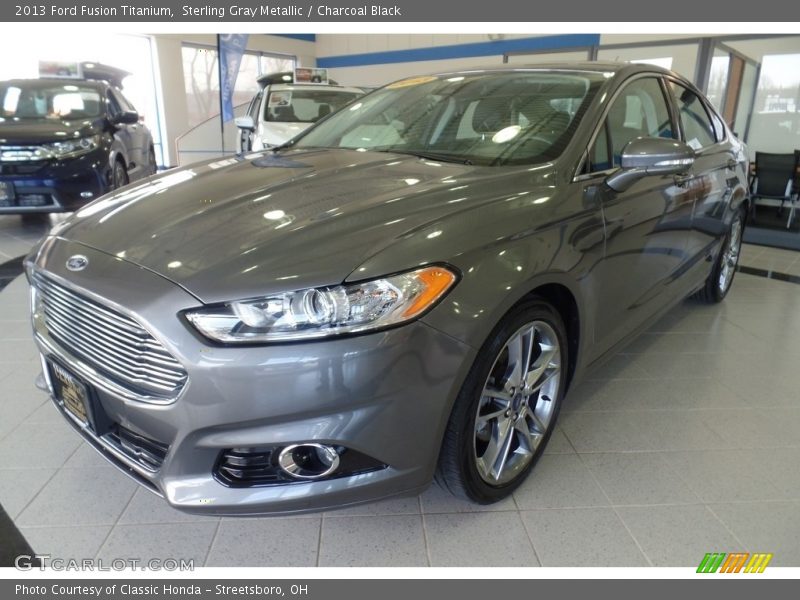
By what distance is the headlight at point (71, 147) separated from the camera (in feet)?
16.9

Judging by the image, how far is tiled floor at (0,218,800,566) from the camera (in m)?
1.62

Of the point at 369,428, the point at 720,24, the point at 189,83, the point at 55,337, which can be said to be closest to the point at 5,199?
the point at 55,337

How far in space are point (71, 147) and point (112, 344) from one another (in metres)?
4.73

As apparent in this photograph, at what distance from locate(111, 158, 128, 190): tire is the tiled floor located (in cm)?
359

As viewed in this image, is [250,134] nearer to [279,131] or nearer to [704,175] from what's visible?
[279,131]

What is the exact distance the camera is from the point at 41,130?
520cm

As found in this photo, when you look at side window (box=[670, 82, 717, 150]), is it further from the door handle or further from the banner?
the banner

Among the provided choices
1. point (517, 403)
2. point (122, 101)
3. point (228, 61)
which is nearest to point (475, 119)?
point (517, 403)

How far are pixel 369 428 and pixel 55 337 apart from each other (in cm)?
98

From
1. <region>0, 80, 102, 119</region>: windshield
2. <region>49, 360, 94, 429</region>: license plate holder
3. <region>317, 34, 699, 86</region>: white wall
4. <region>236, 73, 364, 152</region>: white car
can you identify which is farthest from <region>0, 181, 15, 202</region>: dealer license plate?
<region>317, 34, 699, 86</region>: white wall

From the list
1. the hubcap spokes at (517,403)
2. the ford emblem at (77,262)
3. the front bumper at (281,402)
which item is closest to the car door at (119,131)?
the ford emblem at (77,262)

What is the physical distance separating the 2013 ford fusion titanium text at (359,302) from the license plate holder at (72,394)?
12mm
